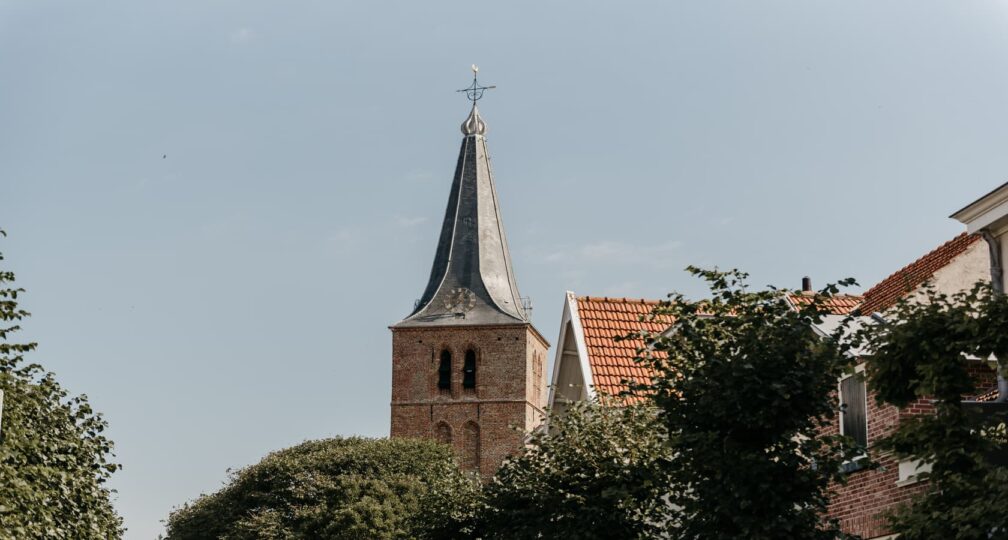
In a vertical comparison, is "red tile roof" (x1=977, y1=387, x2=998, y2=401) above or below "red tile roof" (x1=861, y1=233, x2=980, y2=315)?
below

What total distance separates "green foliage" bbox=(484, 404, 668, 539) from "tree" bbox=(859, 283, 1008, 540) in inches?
199

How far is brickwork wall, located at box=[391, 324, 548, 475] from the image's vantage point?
381 feet

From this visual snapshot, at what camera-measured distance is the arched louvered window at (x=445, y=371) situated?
4616 inches

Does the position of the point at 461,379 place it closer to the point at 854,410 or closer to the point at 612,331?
the point at 612,331

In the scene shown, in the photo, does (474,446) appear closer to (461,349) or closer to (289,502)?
(461,349)

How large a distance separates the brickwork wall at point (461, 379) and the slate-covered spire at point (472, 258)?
1.12 meters

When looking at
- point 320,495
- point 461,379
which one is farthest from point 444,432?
point 320,495

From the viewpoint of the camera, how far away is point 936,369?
13.0 metres

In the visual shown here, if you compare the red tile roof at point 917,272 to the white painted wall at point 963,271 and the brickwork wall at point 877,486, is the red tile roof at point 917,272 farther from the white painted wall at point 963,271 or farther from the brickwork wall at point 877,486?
the brickwork wall at point 877,486

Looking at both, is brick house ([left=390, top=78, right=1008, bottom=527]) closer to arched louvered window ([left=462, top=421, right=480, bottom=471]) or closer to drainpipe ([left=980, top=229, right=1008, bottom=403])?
arched louvered window ([left=462, top=421, right=480, bottom=471])

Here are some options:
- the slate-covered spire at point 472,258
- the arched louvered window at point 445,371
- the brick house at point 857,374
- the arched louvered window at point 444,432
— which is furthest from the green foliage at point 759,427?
the arched louvered window at point 445,371

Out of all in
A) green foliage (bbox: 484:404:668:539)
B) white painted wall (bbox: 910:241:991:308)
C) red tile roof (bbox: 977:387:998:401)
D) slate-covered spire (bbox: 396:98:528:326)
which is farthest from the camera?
slate-covered spire (bbox: 396:98:528:326)

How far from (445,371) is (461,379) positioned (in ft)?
4.46

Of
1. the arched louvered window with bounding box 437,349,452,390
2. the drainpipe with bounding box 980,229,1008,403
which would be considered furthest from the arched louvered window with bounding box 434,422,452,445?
the drainpipe with bounding box 980,229,1008,403
